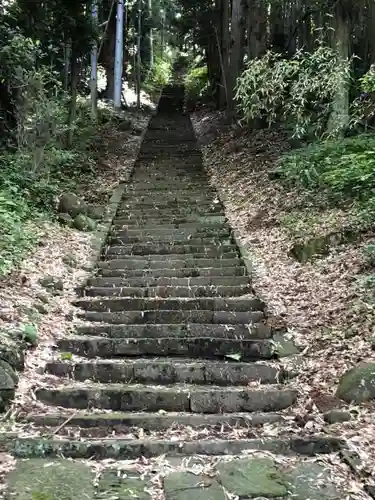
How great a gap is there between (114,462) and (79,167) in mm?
10076

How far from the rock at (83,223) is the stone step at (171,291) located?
8.14 ft

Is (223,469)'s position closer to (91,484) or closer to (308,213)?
(91,484)

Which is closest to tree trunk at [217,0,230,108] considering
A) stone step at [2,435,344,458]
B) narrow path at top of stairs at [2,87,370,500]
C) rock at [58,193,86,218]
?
rock at [58,193,86,218]

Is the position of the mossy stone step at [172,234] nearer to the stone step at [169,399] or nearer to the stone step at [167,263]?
the stone step at [167,263]

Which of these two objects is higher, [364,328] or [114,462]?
[364,328]

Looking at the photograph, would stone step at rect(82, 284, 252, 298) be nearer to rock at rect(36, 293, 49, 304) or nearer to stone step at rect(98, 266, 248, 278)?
stone step at rect(98, 266, 248, 278)

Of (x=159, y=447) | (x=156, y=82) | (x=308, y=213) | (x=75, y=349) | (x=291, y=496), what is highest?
(x=156, y=82)

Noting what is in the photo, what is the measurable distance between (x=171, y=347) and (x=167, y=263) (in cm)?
267

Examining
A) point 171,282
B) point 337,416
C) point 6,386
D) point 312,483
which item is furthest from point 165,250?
point 312,483

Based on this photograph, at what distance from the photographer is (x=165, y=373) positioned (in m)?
4.98

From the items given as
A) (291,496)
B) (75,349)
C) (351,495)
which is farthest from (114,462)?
(75,349)

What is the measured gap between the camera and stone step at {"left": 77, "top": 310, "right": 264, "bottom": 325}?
20.3 feet

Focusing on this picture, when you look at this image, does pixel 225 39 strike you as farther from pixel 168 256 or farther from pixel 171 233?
pixel 168 256

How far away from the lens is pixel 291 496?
3.24 m
